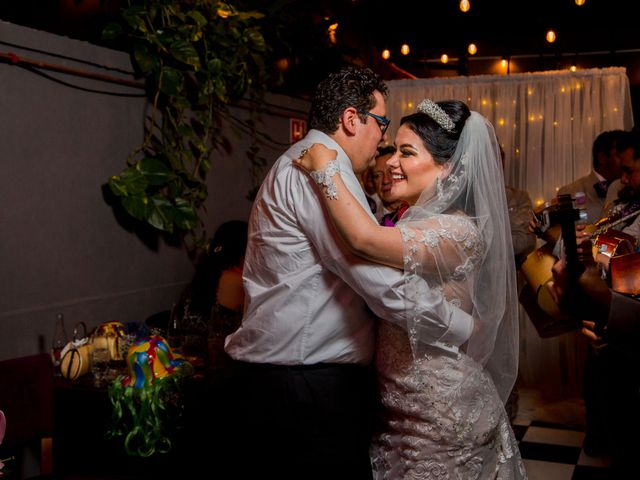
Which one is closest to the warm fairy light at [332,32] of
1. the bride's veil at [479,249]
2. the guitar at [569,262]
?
the guitar at [569,262]

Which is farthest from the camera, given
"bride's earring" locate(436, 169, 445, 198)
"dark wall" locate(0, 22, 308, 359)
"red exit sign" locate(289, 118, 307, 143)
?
"red exit sign" locate(289, 118, 307, 143)

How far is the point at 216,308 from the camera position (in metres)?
3.29

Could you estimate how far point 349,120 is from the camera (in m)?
2.36

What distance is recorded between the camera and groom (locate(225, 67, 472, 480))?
2160mm

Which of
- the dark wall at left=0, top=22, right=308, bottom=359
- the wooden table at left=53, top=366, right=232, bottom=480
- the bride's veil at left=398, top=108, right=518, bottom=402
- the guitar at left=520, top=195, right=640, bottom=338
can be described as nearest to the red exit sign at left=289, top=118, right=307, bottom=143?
the dark wall at left=0, top=22, right=308, bottom=359

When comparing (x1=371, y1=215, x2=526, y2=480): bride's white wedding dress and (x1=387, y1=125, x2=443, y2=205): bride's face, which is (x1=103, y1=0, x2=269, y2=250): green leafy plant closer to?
(x1=387, y1=125, x2=443, y2=205): bride's face

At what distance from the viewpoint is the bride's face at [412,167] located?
7.73ft

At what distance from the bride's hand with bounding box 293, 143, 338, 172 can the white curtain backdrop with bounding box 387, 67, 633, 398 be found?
13.1 ft

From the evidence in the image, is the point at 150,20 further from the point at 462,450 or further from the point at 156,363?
the point at 462,450

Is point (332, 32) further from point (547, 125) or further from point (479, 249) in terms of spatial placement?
point (479, 249)

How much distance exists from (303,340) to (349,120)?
0.74 metres

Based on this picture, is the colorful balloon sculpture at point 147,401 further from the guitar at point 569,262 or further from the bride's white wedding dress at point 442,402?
the guitar at point 569,262

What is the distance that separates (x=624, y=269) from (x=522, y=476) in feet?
2.60

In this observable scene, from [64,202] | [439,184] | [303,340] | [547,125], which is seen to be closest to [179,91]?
[64,202]
